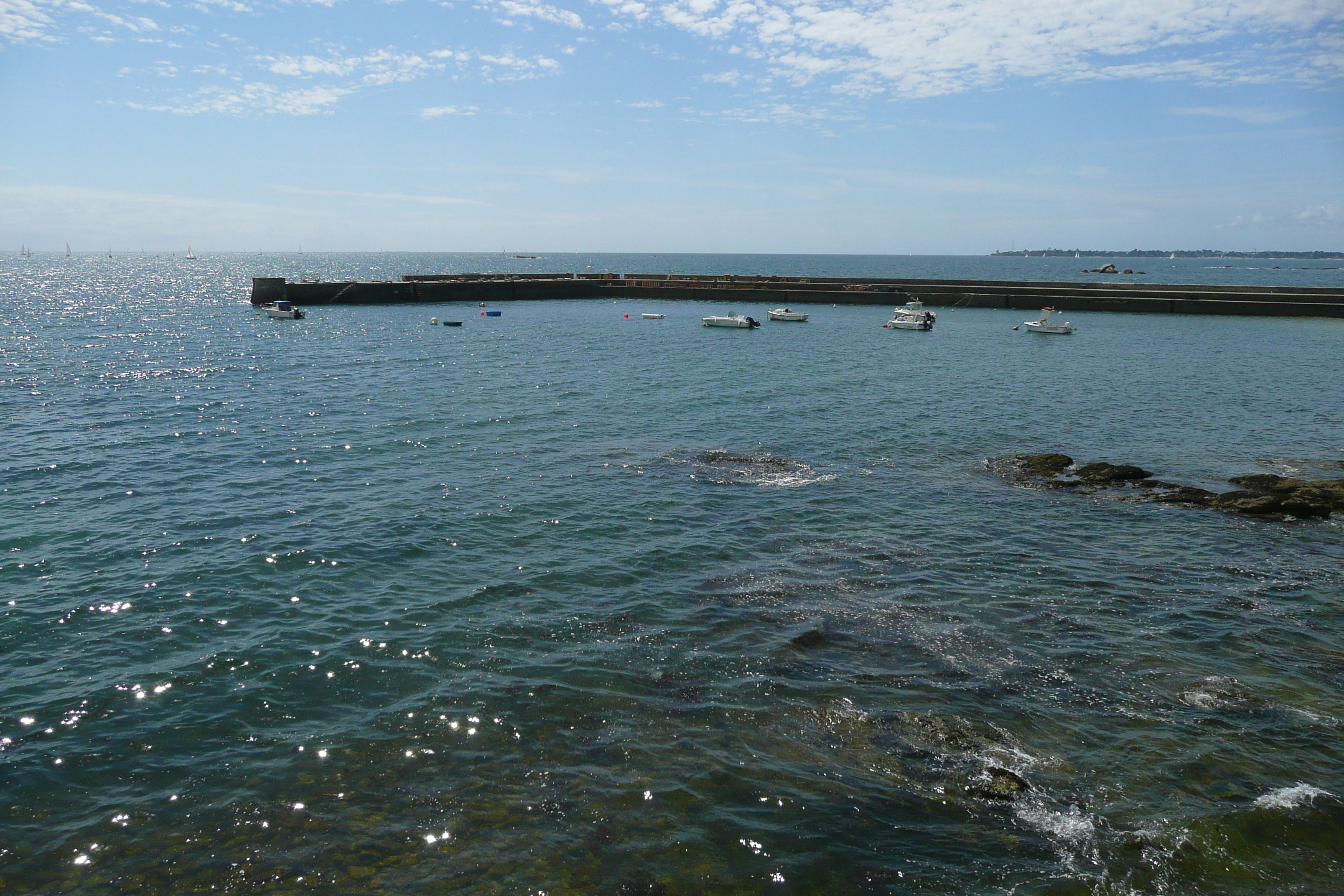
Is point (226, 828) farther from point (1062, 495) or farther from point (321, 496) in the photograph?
point (1062, 495)

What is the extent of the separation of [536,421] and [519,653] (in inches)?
839

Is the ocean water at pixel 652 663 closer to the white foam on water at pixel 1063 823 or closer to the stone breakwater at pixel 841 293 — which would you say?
the white foam on water at pixel 1063 823

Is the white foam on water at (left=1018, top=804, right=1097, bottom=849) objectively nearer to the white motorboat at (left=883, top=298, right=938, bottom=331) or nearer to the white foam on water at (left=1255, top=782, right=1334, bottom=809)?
the white foam on water at (left=1255, top=782, right=1334, bottom=809)

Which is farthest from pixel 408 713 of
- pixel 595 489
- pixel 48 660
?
pixel 595 489

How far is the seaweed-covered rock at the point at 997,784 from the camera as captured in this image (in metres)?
10.7

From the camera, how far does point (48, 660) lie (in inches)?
555

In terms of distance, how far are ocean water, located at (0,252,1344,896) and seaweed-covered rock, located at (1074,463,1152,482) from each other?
6.49 feet

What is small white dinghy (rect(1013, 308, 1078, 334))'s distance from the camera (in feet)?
235

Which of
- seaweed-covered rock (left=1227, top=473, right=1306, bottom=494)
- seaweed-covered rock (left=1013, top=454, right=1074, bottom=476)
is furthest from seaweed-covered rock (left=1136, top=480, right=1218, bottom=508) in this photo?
seaweed-covered rock (left=1013, top=454, right=1074, bottom=476)

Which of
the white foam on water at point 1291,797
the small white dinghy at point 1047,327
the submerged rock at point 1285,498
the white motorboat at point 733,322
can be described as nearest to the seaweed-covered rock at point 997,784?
the white foam on water at point 1291,797

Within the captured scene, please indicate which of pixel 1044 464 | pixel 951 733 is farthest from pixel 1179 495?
pixel 951 733

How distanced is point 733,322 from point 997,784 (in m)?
67.8

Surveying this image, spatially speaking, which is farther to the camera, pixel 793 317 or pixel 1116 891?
pixel 793 317

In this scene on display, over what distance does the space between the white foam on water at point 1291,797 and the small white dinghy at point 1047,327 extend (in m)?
68.1
